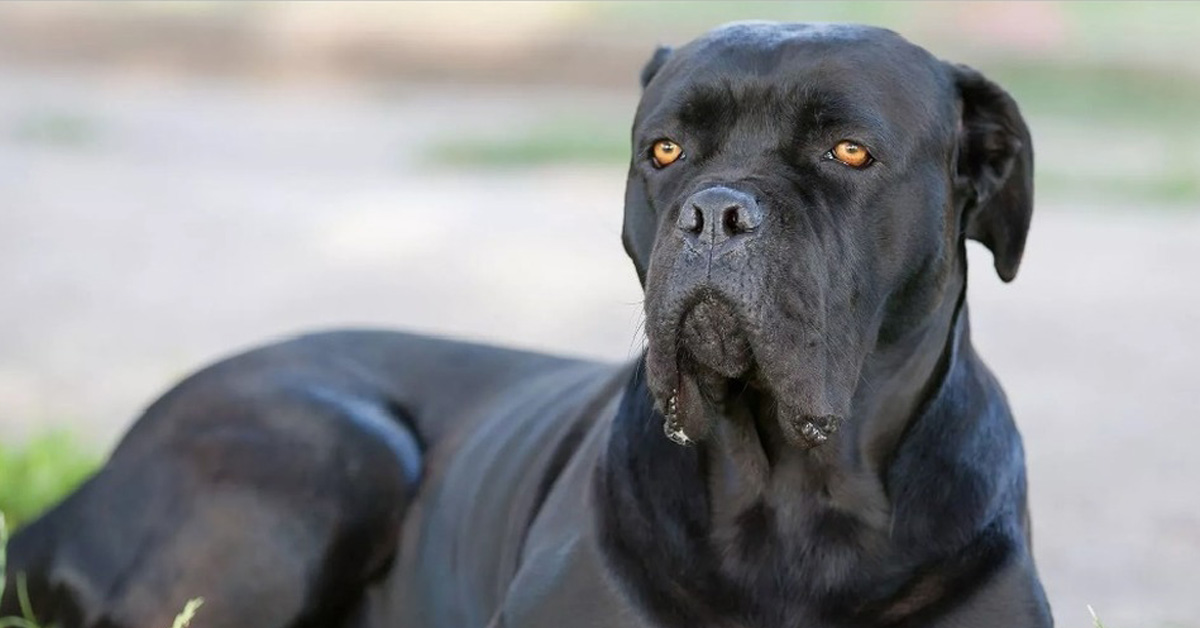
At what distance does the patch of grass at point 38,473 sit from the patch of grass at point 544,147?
21.2 feet

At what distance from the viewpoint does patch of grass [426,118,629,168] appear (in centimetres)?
1205

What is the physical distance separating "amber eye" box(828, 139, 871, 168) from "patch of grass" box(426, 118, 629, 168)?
8.47 meters

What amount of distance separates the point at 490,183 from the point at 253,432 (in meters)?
6.97

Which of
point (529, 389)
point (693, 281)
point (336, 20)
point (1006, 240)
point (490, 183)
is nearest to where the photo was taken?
point (693, 281)

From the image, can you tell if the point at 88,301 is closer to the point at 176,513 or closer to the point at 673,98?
the point at 176,513

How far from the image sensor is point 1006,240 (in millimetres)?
3611

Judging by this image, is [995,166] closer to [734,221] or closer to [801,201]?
[801,201]

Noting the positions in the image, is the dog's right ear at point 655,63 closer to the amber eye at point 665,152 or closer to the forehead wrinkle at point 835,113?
the amber eye at point 665,152

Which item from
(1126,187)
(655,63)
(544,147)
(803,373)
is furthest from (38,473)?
(1126,187)

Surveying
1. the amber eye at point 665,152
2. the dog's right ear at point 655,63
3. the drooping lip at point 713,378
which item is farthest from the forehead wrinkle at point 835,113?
the dog's right ear at point 655,63

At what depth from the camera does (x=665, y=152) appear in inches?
135

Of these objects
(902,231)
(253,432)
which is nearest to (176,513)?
(253,432)

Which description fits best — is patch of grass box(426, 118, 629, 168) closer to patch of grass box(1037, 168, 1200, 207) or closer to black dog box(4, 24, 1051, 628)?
patch of grass box(1037, 168, 1200, 207)

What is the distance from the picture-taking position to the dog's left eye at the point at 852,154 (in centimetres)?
329
